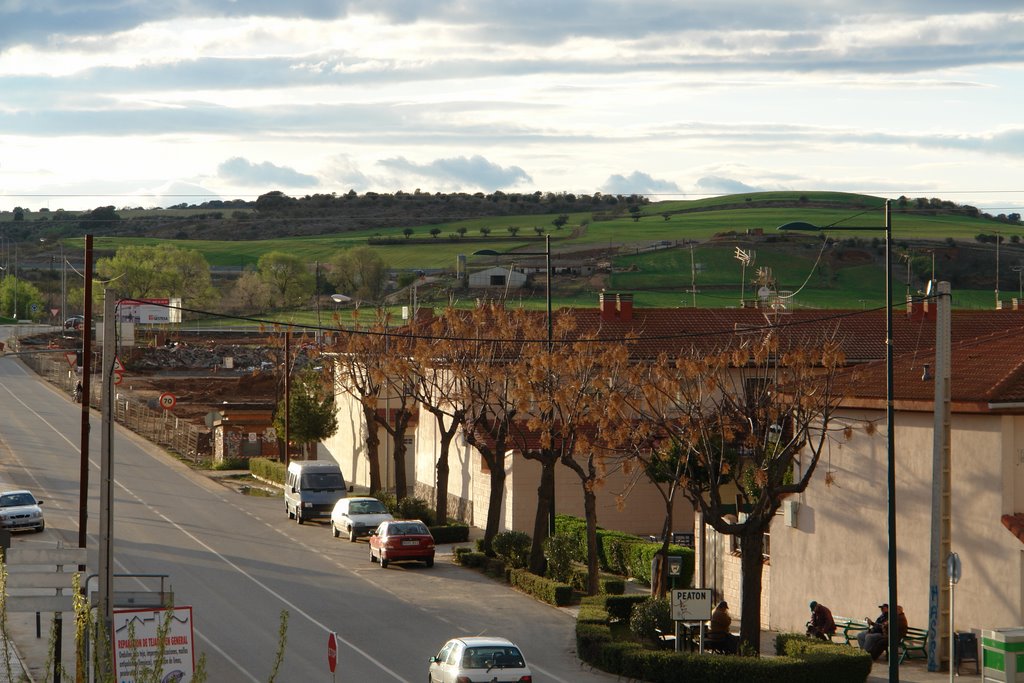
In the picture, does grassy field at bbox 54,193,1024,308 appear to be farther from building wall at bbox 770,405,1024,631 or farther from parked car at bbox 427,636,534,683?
parked car at bbox 427,636,534,683

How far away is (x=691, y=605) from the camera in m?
25.6

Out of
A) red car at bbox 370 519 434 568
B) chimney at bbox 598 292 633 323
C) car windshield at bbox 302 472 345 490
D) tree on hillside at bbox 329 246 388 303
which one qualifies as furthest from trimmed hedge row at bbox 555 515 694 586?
tree on hillside at bbox 329 246 388 303

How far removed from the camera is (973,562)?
27531 millimetres

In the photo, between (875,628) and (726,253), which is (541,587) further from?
(726,253)

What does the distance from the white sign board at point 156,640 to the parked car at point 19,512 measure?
25830mm

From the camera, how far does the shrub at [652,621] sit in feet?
92.6

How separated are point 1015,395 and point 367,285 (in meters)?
147

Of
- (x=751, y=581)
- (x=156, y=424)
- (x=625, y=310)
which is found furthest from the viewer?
(x=156, y=424)

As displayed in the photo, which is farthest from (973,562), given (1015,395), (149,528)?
(149,528)

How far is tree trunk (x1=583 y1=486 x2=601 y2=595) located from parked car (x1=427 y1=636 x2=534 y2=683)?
10.1m

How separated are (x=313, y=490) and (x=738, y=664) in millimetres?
26825

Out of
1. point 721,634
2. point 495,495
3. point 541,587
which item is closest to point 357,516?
point 495,495

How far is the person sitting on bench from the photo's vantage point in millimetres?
27562

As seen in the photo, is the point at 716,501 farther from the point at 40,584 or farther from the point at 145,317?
the point at 145,317
